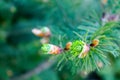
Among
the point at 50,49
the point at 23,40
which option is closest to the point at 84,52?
the point at 50,49

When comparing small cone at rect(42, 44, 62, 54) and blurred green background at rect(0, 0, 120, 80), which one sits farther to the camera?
blurred green background at rect(0, 0, 120, 80)

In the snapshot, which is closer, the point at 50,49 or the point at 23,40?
the point at 50,49

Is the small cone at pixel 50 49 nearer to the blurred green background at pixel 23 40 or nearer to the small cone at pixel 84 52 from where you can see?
the small cone at pixel 84 52

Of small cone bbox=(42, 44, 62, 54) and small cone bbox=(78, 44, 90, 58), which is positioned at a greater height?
small cone bbox=(42, 44, 62, 54)

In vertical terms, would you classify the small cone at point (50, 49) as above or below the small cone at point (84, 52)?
above

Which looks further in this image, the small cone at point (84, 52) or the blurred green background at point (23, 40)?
the blurred green background at point (23, 40)

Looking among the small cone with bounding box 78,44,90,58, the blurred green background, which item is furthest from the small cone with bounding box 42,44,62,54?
the blurred green background

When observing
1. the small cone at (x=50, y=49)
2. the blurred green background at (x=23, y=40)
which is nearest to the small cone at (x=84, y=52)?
the small cone at (x=50, y=49)

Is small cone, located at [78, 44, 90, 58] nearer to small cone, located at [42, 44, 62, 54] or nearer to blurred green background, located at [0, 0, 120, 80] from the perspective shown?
small cone, located at [42, 44, 62, 54]

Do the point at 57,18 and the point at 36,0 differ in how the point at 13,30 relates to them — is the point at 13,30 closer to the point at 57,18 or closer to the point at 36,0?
the point at 36,0

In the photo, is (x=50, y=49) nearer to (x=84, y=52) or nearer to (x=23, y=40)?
(x=84, y=52)

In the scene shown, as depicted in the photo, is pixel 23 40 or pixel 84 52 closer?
pixel 84 52

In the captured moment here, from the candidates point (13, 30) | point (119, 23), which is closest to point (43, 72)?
point (13, 30)
